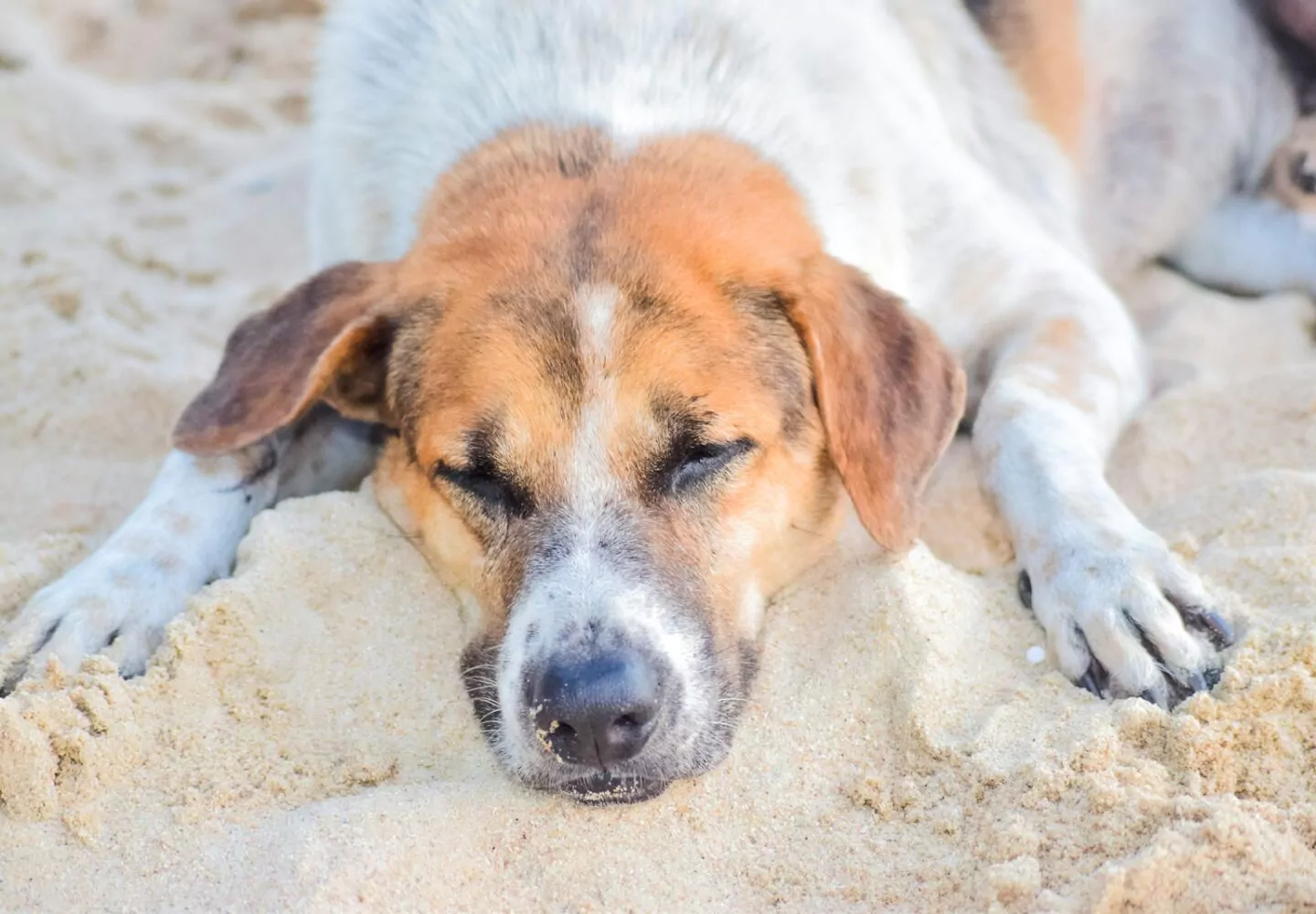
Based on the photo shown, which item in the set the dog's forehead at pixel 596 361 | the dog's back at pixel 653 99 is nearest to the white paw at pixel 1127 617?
the dog's forehead at pixel 596 361

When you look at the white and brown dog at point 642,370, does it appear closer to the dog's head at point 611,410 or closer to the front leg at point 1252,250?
the dog's head at point 611,410

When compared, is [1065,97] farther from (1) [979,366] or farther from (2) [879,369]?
(2) [879,369]

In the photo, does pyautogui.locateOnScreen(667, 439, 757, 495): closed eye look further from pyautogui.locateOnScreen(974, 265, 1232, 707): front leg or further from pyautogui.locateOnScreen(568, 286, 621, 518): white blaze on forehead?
pyautogui.locateOnScreen(974, 265, 1232, 707): front leg

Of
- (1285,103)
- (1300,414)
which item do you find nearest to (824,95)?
(1300,414)

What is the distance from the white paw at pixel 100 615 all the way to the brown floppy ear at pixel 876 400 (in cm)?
153

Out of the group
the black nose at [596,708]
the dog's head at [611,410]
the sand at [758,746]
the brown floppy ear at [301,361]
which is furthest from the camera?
the brown floppy ear at [301,361]

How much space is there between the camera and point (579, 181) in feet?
10.4

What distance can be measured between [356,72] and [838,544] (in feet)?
6.70

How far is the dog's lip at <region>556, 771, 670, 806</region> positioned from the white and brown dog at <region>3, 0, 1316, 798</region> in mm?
13

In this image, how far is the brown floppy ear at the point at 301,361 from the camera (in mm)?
3117

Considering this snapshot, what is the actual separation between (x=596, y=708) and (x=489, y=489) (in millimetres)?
687

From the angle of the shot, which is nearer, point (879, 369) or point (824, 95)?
point (879, 369)

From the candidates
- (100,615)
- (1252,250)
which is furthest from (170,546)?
(1252,250)

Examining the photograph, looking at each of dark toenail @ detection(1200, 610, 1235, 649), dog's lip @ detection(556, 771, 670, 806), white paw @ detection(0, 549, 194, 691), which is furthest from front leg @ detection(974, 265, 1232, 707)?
white paw @ detection(0, 549, 194, 691)
